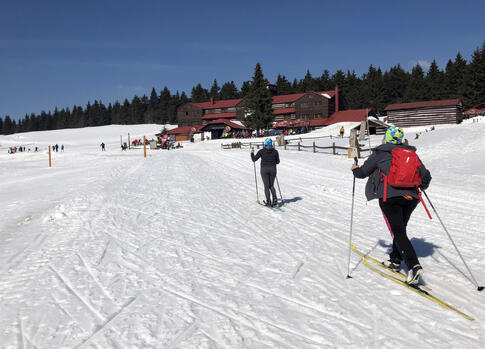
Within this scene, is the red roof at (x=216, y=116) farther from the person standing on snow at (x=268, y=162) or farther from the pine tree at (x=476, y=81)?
the person standing on snow at (x=268, y=162)

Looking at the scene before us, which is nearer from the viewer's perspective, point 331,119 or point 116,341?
point 116,341

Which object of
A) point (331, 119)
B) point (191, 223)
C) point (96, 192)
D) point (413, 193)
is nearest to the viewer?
point (413, 193)

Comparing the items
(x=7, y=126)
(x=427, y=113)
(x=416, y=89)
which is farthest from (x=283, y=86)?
(x=7, y=126)

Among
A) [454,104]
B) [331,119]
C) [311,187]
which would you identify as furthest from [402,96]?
[311,187]

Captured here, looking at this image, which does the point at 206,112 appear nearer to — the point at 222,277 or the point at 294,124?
the point at 294,124

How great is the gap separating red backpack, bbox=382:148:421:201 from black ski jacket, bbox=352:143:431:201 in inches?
3.8

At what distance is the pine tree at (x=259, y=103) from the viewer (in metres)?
64.2

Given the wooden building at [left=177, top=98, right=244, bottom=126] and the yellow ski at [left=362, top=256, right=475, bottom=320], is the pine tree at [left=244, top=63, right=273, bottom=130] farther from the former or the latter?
the yellow ski at [left=362, top=256, right=475, bottom=320]

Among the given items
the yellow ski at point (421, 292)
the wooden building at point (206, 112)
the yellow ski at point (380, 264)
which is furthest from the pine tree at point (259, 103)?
the yellow ski at point (421, 292)

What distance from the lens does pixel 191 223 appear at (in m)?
8.78

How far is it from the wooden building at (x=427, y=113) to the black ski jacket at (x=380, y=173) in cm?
5892

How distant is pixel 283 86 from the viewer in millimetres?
119938

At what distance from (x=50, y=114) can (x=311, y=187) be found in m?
185

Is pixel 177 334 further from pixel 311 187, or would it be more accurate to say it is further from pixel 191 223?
pixel 311 187
